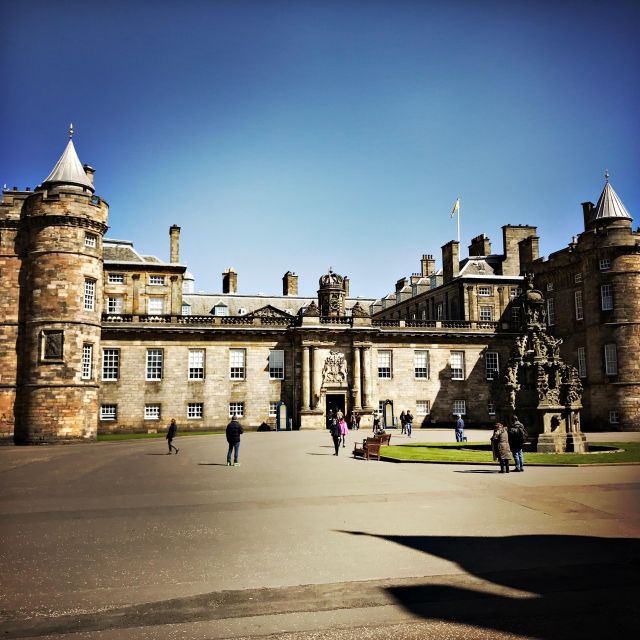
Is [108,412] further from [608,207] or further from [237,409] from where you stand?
[608,207]

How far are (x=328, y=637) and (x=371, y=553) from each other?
9.83ft

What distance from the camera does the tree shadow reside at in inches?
243

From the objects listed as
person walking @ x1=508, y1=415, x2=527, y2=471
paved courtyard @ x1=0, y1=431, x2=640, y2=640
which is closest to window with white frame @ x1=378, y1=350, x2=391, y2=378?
person walking @ x1=508, y1=415, x2=527, y2=471

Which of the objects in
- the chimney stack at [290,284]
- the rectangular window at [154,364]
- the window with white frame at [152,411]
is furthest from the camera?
the chimney stack at [290,284]

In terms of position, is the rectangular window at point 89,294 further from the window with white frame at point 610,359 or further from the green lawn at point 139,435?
the window with white frame at point 610,359

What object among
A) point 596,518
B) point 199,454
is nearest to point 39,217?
point 199,454

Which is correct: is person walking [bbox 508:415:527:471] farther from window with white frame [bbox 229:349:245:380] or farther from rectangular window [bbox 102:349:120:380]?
rectangular window [bbox 102:349:120:380]

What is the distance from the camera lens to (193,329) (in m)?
43.9

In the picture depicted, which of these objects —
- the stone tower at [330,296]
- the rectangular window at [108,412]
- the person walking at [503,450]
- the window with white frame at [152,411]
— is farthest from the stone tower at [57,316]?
the person walking at [503,450]

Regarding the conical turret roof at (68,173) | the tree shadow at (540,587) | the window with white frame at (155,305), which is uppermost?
the conical turret roof at (68,173)

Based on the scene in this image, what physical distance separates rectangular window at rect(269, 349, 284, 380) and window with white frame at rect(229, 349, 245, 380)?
2.14 meters

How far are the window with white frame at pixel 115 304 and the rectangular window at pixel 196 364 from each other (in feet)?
31.9

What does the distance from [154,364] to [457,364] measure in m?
24.2

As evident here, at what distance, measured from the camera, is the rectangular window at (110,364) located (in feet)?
139
